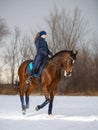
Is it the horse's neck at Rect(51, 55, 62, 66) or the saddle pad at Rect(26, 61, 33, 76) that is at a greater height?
the horse's neck at Rect(51, 55, 62, 66)

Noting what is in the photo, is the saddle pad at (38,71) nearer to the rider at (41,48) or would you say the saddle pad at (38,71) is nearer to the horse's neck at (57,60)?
the rider at (41,48)

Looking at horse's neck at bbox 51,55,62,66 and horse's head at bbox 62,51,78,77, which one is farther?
horse's neck at bbox 51,55,62,66

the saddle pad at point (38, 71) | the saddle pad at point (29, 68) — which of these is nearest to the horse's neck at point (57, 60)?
the saddle pad at point (38, 71)

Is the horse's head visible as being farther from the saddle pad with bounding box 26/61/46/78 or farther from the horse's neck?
the saddle pad with bounding box 26/61/46/78

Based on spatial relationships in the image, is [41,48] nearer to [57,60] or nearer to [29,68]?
[57,60]

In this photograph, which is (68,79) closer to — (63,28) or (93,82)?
(93,82)

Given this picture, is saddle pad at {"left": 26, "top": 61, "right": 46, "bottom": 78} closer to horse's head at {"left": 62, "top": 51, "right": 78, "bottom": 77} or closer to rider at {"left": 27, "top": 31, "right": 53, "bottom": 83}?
rider at {"left": 27, "top": 31, "right": 53, "bottom": 83}

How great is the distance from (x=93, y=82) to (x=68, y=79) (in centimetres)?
194

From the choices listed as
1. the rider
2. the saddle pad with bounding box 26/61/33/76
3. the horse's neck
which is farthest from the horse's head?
the saddle pad with bounding box 26/61/33/76

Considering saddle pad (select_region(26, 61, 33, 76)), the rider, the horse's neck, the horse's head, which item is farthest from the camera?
saddle pad (select_region(26, 61, 33, 76))

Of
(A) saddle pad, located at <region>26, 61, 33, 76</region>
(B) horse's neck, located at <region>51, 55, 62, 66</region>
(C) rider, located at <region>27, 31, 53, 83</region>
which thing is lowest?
(A) saddle pad, located at <region>26, 61, 33, 76</region>

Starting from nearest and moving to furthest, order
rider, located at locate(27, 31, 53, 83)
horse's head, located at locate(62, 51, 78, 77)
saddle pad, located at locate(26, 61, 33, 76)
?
1. horse's head, located at locate(62, 51, 78, 77)
2. rider, located at locate(27, 31, 53, 83)
3. saddle pad, located at locate(26, 61, 33, 76)

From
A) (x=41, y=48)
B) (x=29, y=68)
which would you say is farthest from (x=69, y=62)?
(x=29, y=68)
